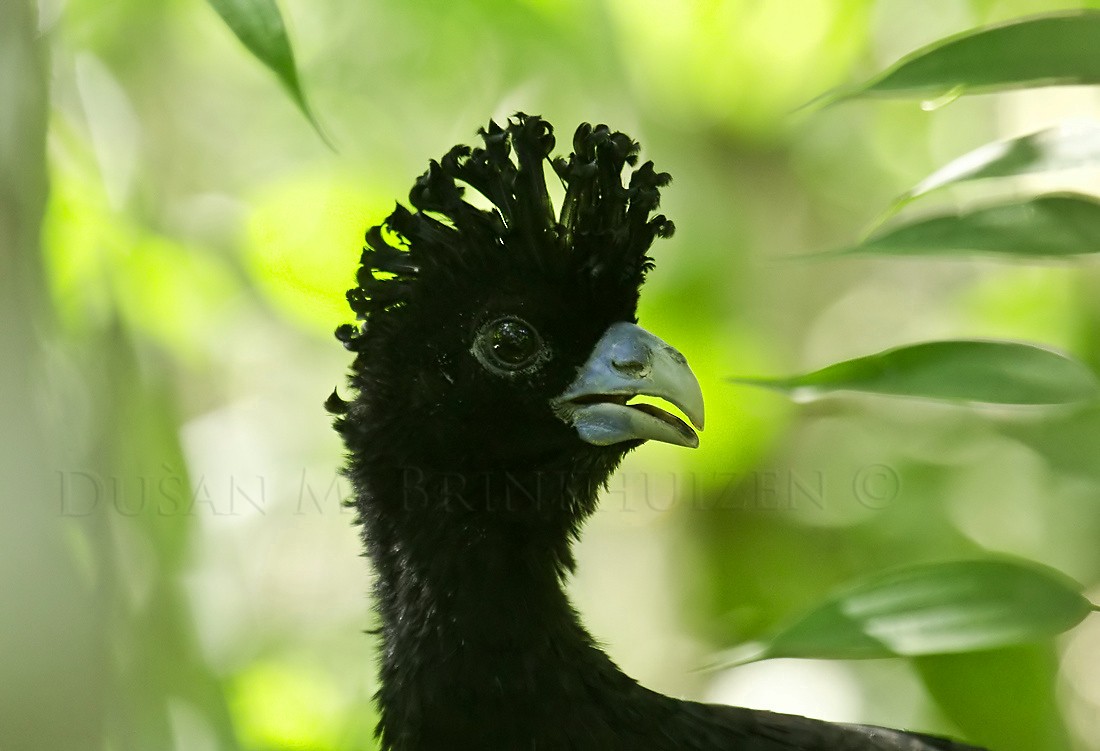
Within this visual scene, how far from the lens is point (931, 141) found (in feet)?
14.2

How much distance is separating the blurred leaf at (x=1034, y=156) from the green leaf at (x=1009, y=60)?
0.28 ft

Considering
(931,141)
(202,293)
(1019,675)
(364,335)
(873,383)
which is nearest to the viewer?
(873,383)

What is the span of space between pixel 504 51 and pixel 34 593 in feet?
8.14

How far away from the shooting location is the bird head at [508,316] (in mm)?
1915

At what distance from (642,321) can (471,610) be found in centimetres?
185

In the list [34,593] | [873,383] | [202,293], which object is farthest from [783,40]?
[34,593]

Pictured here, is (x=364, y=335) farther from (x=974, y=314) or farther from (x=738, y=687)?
(x=974, y=314)

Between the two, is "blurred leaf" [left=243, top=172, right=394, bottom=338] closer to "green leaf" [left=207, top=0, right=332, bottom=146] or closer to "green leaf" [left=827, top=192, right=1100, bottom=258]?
"green leaf" [left=207, top=0, right=332, bottom=146]

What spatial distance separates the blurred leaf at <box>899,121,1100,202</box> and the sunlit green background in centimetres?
144

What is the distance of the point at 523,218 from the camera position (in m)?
1.92

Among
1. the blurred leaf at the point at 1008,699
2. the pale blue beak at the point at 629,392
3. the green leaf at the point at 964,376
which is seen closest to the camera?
the green leaf at the point at 964,376

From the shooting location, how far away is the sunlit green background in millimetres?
3080

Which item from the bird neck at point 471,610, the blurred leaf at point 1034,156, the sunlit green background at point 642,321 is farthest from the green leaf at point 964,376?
the sunlit green background at point 642,321

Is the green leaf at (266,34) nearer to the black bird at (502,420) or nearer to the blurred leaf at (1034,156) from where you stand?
the black bird at (502,420)
